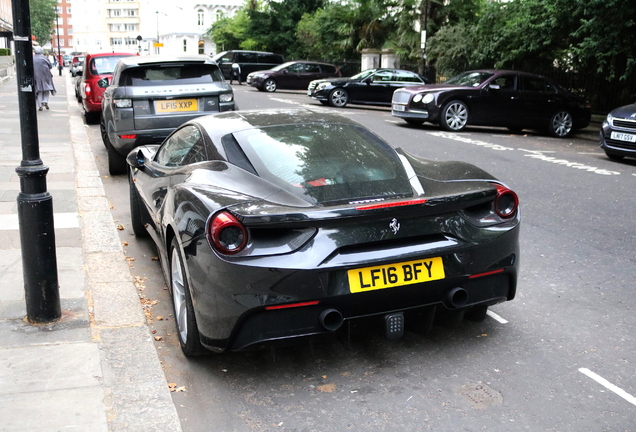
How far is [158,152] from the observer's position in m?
5.61

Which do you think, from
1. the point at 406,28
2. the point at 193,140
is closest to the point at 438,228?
the point at 193,140

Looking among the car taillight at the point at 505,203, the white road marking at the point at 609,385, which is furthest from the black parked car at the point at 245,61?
the white road marking at the point at 609,385

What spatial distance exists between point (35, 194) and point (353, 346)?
2131 mm

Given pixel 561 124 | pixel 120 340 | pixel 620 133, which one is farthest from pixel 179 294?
pixel 561 124

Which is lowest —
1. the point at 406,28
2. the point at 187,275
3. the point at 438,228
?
the point at 187,275

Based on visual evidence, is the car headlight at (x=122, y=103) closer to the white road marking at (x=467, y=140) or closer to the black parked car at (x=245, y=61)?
the white road marking at (x=467, y=140)

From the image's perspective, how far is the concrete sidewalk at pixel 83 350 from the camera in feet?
10.7

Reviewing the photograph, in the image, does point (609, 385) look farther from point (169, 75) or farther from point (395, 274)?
point (169, 75)

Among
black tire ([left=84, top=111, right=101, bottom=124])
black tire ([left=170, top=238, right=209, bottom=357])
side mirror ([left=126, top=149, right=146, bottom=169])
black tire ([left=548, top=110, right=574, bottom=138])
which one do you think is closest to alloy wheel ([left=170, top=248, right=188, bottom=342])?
black tire ([left=170, top=238, right=209, bottom=357])

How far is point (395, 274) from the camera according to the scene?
3578 mm

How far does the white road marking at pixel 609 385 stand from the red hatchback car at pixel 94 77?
46.6ft

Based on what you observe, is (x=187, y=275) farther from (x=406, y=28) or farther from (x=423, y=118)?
(x=406, y=28)

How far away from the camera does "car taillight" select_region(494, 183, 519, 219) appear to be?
399 cm

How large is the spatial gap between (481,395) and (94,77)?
14493 mm
